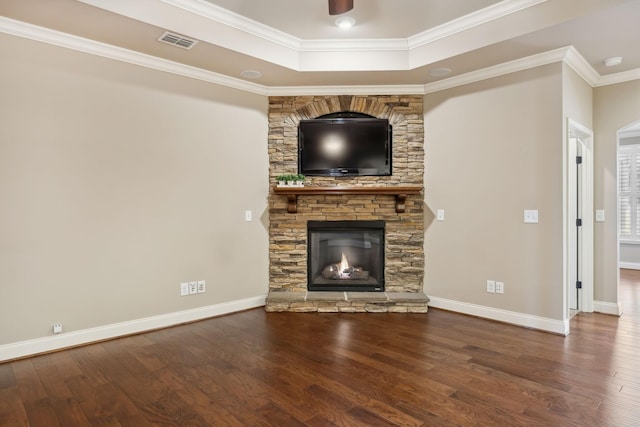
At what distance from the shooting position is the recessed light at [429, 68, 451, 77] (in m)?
3.89

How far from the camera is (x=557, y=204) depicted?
11.4 ft

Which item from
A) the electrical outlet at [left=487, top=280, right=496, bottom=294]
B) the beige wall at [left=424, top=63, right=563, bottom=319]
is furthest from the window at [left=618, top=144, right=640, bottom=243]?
the electrical outlet at [left=487, top=280, right=496, bottom=294]

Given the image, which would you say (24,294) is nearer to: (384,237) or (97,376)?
(97,376)

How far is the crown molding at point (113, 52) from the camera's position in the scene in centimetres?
290

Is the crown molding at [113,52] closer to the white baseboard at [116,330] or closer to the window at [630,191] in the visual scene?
the white baseboard at [116,330]

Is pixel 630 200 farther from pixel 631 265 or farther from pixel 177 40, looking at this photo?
pixel 177 40

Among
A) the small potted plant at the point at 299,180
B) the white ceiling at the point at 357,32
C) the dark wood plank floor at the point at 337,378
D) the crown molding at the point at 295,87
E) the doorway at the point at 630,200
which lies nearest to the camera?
the dark wood plank floor at the point at 337,378

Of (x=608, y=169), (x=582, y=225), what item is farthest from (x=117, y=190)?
(x=608, y=169)

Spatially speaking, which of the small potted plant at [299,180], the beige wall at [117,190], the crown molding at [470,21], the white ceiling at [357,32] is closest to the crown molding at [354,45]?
the white ceiling at [357,32]

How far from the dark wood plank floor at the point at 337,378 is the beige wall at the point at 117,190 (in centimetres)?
51

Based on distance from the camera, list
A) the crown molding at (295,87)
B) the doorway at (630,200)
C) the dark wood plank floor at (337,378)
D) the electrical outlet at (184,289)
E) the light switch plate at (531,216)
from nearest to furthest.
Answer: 1. the dark wood plank floor at (337,378)
2. the crown molding at (295,87)
3. the light switch plate at (531,216)
4. the electrical outlet at (184,289)
5. the doorway at (630,200)

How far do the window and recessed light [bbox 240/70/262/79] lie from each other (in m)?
6.74

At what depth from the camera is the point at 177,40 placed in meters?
3.20

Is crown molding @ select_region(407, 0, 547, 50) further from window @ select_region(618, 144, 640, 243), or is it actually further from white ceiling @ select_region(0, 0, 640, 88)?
window @ select_region(618, 144, 640, 243)
